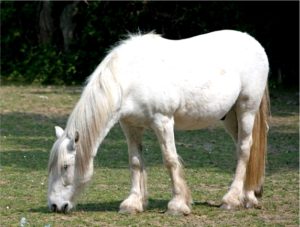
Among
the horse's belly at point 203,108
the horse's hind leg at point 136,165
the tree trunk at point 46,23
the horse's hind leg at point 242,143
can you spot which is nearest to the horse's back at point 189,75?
the horse's belly at point 203,108

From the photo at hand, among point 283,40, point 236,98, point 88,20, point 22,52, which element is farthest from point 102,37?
point 236,98

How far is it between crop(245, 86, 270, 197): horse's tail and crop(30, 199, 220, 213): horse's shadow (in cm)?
48

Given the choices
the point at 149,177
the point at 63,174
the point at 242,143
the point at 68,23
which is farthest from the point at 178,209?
the point at 68,23

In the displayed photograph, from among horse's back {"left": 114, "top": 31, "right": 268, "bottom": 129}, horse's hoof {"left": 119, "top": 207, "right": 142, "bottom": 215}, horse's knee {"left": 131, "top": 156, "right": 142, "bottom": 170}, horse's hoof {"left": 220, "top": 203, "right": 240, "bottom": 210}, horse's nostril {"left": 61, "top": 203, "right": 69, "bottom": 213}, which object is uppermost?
horse's back {"left": 114, "top": 31, "right": 268, "bottom": 129}

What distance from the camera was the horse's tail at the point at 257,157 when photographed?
7680mm

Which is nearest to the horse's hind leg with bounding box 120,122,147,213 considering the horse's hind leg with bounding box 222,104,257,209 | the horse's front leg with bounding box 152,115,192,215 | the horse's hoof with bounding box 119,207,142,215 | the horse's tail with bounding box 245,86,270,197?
the horse's hoof with bounding box 119,207,142,215

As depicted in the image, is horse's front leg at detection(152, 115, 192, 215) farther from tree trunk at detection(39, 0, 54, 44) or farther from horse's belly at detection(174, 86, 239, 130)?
tree trunk at detection(39, 0, 54, 44)

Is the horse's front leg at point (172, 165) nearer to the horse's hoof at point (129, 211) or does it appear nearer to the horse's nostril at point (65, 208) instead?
the horse's hoof at point (129, 211)

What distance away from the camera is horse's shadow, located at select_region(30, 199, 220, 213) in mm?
7084

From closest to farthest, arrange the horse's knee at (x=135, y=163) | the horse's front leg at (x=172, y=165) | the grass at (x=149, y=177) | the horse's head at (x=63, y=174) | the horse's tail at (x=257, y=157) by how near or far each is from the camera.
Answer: the horse's head at (x=63, y=174) < the grass at (x=149, y=177) < the horse's front leg at (x=172, y=165) < the horse's knee at (x=135, y=163) < the horse's tail at (x=257, y=157)

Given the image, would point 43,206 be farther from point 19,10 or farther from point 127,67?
point 19,10

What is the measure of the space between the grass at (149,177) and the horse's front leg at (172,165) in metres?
0.13

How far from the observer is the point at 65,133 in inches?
262

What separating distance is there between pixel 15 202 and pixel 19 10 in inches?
794
